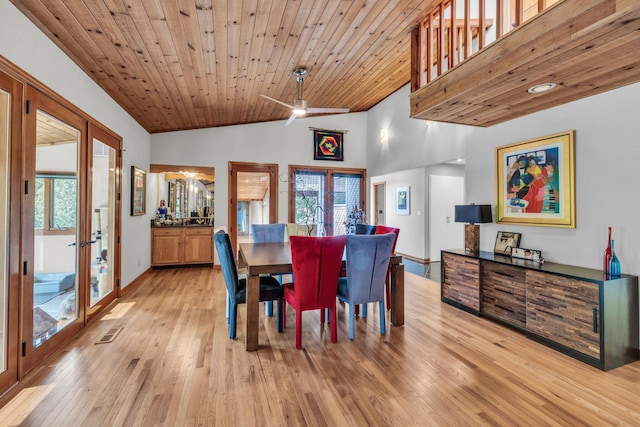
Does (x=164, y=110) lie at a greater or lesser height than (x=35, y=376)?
greater

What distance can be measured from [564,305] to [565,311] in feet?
0.16

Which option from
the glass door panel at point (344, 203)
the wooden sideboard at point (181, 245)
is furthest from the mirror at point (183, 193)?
the glass door panel at point (344, 203)

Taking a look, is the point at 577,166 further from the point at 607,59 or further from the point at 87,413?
the point at 87,413

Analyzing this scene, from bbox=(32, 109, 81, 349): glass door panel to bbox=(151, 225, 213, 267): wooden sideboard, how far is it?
3.05 m

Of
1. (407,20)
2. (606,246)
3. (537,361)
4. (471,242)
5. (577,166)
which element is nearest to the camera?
(537,361)

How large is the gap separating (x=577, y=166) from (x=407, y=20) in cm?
226

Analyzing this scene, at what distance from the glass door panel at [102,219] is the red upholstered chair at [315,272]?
2354 millimetres

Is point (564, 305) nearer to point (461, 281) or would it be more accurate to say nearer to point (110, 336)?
point (461, 281)

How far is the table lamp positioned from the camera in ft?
12.4

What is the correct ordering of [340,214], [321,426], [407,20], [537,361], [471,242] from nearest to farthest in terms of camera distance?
[321,426] < [537,361] < [407,20] < [471,242] < [340,214]

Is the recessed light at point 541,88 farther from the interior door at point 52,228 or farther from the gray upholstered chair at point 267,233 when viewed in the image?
the interior door at point 52,228

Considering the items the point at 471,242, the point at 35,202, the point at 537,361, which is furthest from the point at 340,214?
→ the point at 35,202

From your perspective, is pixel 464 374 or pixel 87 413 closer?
pixel 87 413

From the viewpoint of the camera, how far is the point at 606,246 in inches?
111
